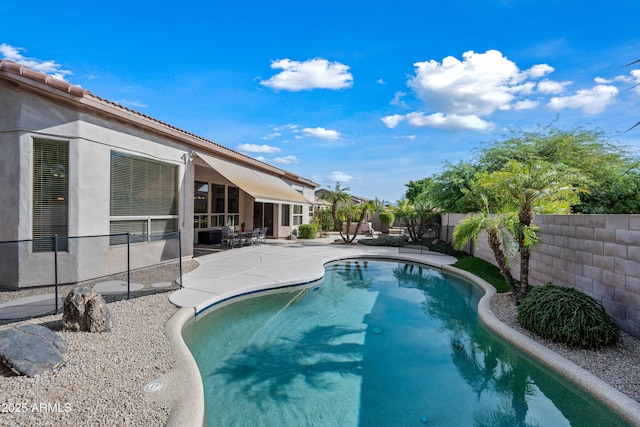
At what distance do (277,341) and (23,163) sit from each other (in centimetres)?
1029

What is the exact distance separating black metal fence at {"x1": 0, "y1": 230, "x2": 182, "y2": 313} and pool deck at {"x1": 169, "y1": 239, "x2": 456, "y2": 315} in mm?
1345

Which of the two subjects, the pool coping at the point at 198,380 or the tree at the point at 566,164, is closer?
the pool coping at the point at 198,380

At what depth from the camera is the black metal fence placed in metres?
9.09

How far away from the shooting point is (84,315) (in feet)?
24.2

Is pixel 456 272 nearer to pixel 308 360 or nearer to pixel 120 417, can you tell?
pixel 308 360

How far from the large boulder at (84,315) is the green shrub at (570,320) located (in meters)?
10.9

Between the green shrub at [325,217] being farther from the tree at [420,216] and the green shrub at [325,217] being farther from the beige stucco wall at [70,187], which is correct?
the beige stucco wall at [70,187]

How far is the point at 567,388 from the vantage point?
6.16m

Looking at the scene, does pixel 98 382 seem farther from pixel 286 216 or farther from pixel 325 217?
pixel 325 217

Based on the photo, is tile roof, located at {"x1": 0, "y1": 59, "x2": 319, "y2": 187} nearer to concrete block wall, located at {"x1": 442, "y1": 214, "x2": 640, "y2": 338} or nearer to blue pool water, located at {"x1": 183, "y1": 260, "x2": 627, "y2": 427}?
blue pool water, located at {"x1": 183, "y1": 260, "x2": 627, "y2": 427}

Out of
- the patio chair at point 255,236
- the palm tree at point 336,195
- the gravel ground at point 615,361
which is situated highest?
the palm tree at point 336,195

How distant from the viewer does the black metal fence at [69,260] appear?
909cm

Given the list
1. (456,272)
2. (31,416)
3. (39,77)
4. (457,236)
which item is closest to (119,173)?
(39,77)

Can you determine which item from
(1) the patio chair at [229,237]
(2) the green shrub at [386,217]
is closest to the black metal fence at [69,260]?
(1) the patio chair at [229,237]
